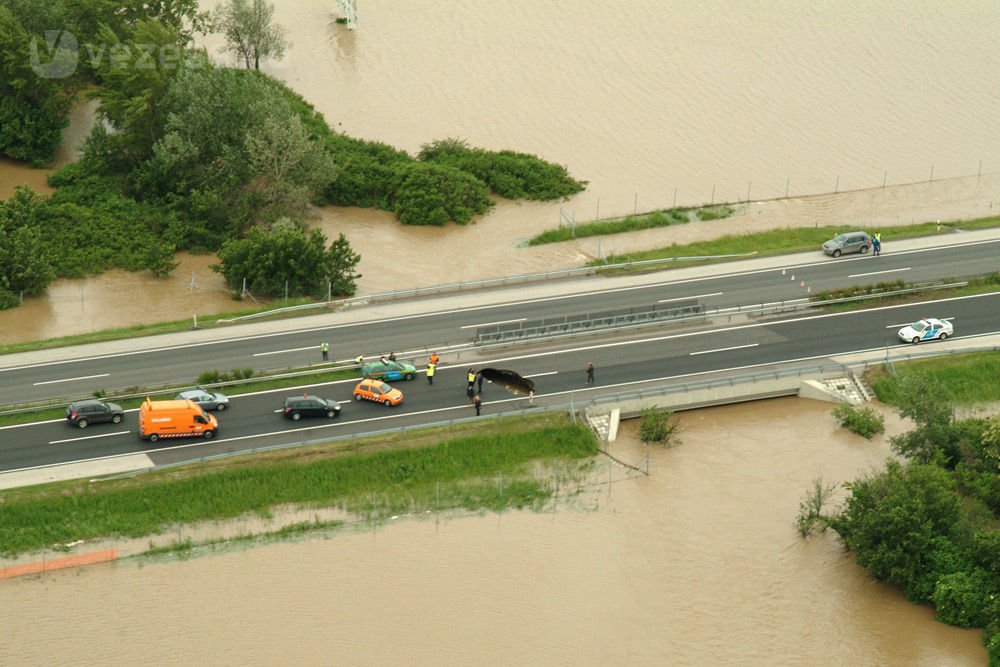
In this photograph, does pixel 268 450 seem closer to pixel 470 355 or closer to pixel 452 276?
pixel 470 355

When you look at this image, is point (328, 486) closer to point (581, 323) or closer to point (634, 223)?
point (581, 323)

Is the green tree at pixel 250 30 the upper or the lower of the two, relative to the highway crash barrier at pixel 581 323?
upper

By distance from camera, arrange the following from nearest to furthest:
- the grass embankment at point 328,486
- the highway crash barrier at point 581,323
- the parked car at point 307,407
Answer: the grass embankment at point 328,486, the parked car at point 307,407, the highway crash barrier at point 581,323

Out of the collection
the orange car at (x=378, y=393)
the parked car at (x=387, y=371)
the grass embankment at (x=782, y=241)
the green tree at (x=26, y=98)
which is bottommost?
the orange car at (x=378, y=393)

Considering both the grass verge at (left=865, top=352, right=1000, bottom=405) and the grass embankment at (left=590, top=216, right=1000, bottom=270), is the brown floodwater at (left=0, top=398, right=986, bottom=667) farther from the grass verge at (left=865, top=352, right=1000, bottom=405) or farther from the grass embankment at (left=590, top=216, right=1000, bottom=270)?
the grass embankment at (left=590, top=216, right=1000, bottom=270)

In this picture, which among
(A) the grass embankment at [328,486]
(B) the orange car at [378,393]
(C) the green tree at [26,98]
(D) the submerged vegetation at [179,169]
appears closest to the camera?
(A) the grass embankment at [328,486]

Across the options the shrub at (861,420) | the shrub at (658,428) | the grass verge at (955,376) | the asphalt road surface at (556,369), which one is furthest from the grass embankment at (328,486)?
the grass verge at (955,376)

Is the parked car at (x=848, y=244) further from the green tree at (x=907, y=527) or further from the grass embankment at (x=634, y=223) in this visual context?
the green tree at (x=907, y=527)
